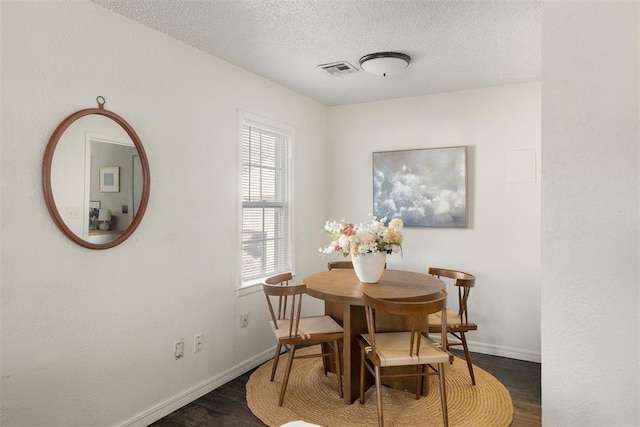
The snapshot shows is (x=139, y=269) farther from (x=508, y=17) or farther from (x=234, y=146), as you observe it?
(x=508, y=17)

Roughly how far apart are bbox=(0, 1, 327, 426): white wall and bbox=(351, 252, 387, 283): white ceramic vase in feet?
3.52

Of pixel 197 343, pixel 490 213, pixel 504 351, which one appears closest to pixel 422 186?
pixel 490 213

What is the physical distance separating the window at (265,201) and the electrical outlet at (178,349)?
0.75 meters

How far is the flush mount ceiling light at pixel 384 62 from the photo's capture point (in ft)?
9.78

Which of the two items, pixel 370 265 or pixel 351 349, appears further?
pixel 370 265

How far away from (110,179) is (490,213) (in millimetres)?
3288

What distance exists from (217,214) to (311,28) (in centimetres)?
155

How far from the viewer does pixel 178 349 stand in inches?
111

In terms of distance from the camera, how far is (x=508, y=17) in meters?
2.42

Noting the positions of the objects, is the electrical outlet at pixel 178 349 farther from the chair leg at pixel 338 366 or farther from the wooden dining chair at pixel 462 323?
the wooden dining chair at pixel 462 323

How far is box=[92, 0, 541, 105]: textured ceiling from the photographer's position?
2320mm

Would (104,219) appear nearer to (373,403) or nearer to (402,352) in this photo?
(402,352)

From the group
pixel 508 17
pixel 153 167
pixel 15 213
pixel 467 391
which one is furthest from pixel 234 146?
pixel 467 391

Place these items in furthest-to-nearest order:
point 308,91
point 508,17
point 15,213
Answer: point 308,91, point 508,17, point 15,213
